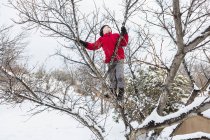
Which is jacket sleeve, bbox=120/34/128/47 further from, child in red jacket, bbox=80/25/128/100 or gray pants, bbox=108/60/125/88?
gray pants, bbox=108/60/125/88

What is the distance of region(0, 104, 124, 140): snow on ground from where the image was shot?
805 inches

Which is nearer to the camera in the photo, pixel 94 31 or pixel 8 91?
pixel 8 91

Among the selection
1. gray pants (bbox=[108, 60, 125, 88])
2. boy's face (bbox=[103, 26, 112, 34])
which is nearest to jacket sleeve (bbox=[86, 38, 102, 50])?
boy's face (bbox=[103, 26, 112, 34])

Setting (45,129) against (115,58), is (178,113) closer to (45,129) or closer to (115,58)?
(115,58)

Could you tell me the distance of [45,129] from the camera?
920 inches

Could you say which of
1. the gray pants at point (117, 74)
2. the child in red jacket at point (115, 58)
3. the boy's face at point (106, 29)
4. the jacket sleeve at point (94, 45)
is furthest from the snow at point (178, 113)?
the boy's face at point (106, 29)

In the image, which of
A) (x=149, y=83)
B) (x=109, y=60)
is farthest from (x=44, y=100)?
(x=149, y=83)

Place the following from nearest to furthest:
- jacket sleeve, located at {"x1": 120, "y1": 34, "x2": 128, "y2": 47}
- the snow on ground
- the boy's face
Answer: jacket sleeve, located at {"x1": 120, "y1": 34, "x2": 128, "y2": 47}
the boy's face
the snow on ground

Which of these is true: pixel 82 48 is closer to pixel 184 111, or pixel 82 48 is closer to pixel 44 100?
pixel 44 100

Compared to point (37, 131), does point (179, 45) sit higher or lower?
lower

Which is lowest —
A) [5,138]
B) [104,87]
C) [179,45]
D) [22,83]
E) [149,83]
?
[179,45]

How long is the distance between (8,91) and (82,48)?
1.55 meters

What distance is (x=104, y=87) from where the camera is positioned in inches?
241

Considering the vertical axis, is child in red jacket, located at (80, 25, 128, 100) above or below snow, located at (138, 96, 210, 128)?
above
